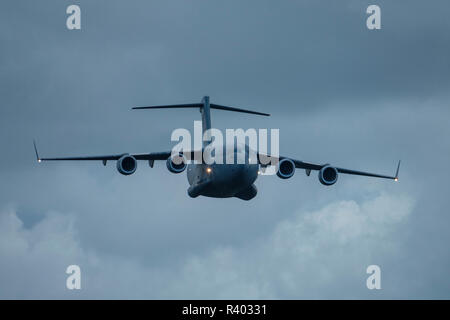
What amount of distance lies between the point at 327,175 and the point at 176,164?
8.95 metres

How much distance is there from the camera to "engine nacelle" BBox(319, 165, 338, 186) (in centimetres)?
4969

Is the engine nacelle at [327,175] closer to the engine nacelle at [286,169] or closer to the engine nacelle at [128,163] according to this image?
the engine nacelle at [286,169]

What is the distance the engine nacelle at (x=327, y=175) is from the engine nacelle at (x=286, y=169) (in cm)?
224

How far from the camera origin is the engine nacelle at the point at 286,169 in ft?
158

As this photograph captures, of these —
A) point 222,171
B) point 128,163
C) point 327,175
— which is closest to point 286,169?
point 327,175

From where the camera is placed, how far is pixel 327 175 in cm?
4981

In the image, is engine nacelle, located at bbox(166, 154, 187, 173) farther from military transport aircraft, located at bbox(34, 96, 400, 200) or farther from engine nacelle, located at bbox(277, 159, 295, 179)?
engine nacelle, located at bbox(277, 159, 295, 179)
